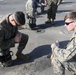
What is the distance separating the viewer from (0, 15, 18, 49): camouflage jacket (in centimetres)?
598

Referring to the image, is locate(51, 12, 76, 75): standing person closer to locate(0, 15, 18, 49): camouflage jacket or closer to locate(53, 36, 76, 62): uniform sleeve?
locate(53, 36, 76, 62): uniform sleeve

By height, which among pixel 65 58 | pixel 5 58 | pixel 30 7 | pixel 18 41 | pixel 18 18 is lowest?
pixel 5 58

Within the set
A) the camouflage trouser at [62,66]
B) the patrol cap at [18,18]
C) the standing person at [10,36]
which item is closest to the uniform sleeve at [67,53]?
the camouflage trouser at [62,66]

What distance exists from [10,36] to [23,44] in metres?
0.72

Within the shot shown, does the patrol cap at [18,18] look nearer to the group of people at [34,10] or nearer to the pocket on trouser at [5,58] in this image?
the pocket on trouser at [5,58]

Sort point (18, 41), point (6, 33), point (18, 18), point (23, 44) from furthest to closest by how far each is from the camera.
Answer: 1. point (23, 44)
2. point (18, 41)
3. point (6, 33)
4. point (18, 18)

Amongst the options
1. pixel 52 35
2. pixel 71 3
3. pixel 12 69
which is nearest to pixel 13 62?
pixel 12 69

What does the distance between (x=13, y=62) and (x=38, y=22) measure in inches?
135

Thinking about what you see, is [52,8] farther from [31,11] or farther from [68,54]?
[68,54]

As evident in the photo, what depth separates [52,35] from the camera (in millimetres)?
8633

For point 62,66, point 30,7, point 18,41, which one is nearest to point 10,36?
point 18,41

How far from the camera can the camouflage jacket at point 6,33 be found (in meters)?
5.98

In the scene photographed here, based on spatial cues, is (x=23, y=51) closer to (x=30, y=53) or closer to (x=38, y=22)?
(x=30, y=53)

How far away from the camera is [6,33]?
6.08 metres
